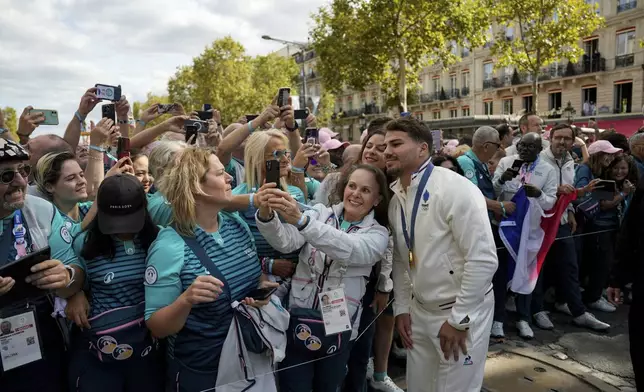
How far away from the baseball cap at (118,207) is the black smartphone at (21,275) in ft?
0.99

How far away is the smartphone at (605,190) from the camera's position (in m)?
5.55

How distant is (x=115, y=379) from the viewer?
2.33m

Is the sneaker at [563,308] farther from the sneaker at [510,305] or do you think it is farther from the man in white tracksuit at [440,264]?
the man in white tracksuit at [440,264]

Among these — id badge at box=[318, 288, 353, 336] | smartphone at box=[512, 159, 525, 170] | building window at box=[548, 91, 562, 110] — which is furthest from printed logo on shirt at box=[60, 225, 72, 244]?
building window at box=[548, 91, 562, 110]

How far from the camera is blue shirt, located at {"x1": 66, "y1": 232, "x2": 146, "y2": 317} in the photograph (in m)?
2.32

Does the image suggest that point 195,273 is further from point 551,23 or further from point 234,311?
point 551,23

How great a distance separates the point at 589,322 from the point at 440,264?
3635 millimetres

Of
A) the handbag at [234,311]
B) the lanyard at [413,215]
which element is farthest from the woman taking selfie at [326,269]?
the handbag at [234,311]

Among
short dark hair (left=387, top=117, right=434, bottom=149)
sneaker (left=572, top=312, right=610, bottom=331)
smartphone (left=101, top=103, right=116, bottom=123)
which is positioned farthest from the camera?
sneaker (left=572, top=312, right=610, bottom=331)

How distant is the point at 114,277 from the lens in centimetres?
231

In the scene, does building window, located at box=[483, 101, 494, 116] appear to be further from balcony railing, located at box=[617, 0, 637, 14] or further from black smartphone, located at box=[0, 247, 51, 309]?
black smartphone, located at box=[0, 247, 51, 309]

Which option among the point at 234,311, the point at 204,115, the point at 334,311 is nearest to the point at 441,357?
the point at 334,311

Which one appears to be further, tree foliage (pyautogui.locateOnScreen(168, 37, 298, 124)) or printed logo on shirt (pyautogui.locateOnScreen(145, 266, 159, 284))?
tree foliage (pyautogui.locateOnScreen(168, 37, 298, 124))

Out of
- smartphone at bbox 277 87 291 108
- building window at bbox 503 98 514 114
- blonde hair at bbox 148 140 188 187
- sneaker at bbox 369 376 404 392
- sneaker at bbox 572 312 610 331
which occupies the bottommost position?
sneaker at bbox 572 312 610 331
